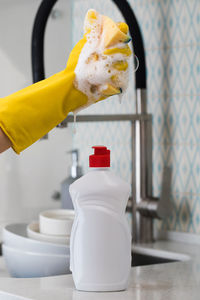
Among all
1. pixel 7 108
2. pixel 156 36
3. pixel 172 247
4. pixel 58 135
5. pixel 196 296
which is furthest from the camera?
pixel 58 135

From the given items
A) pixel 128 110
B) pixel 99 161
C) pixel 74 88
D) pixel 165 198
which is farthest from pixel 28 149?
pixel 74 88

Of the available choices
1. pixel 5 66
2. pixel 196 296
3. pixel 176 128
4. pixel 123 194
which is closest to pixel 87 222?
pixel 123 194

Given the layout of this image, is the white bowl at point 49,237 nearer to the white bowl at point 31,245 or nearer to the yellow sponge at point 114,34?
the white bowl at point 31,245

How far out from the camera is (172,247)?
126cm

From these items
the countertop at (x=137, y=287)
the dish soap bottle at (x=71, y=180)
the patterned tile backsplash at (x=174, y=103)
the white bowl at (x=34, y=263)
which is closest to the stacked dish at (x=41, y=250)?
the white bowl at (x=34, y=263)

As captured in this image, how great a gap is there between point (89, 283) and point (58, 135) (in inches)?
31.1

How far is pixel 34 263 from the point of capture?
102 centimetres

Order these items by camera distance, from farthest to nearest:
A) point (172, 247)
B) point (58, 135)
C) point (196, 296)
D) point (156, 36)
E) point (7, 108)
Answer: point (58, 135) → point (156, 36) → point (172, 247) → point (196, 296) → point (7, 108)

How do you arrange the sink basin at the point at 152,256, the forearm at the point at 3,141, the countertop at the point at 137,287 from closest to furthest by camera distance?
the forearm at the point at 3,141, the countertop at the point at 137,287, the sink basin at the point at 152,256

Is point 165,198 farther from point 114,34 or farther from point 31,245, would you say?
point 114,34

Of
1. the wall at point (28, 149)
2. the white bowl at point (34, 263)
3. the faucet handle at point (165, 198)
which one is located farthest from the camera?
the wall at point (28, 149)

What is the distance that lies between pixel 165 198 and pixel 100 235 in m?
0.56

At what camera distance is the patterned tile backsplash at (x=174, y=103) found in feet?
4.32

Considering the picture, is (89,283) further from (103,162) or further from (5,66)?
(5,66)
